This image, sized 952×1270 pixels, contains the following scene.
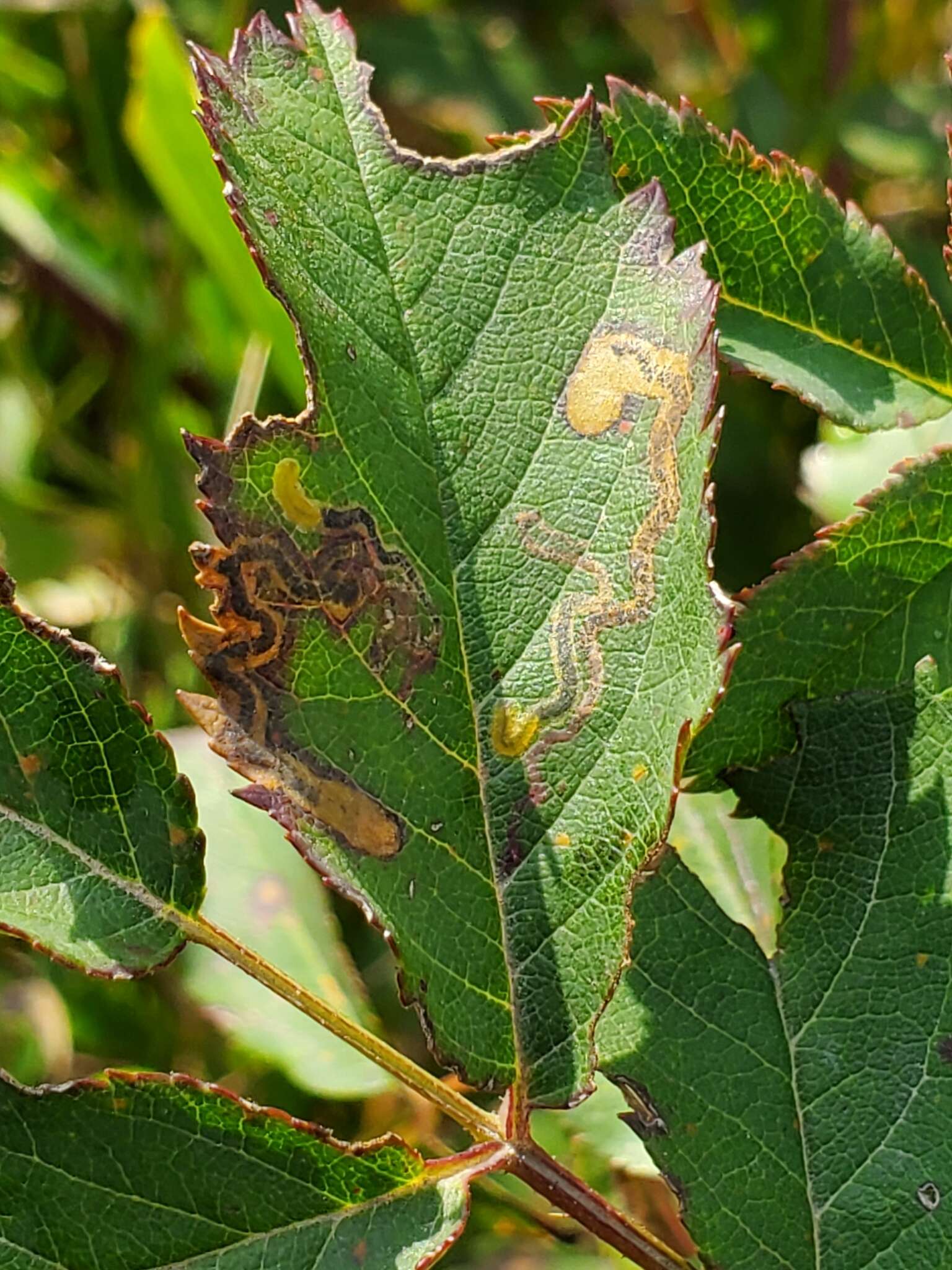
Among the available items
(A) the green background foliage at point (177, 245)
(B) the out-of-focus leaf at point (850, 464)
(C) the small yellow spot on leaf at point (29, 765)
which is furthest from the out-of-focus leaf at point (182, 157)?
(C) the small yellow spot on leaf at point (29, 765)

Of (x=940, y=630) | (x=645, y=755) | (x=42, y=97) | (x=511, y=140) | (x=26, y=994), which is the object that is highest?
(x=42, y=97)

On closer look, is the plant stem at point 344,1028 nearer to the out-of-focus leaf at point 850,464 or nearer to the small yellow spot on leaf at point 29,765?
the small yellow spot on leaf at point 29,765

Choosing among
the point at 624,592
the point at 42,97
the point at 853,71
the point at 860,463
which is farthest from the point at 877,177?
the point at 624,592

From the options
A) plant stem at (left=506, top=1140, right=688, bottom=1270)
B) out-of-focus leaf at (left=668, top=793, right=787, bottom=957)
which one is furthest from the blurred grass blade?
plant stem at (left=506, top=1140, right=688, bottom=1270)

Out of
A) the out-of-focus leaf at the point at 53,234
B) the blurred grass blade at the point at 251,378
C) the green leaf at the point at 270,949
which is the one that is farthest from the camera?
the out-of-focus leaf at the point at 53,234

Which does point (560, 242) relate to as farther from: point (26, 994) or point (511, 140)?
point (26, 994)

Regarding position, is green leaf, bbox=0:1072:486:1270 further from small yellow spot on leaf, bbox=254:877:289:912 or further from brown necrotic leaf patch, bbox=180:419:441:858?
small yellow spot on leaf, bbox=254:877:289:912
